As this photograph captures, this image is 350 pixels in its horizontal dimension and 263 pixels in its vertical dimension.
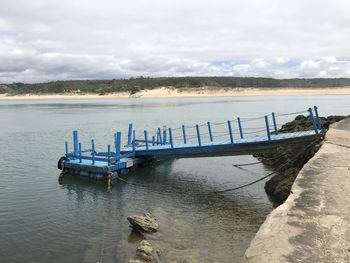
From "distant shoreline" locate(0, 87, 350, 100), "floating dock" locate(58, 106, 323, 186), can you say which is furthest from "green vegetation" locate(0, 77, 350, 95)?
"floating dock" locate(58, 106, 323, 186)

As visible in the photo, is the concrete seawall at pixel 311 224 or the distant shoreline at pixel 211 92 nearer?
the concrete seawall at pixel 311 224

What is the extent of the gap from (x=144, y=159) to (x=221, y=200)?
759cm

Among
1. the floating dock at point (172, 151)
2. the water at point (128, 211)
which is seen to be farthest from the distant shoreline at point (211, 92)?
the floating dock at point (172, 151)

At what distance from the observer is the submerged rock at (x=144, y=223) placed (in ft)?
42.9

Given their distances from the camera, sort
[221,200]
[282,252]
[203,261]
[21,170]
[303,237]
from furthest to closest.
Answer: [21,170] < [221,200] < [203,261] < [303,237] < [282,252]

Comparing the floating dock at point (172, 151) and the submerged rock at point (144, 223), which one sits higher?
the floating dock at point (172, 151)

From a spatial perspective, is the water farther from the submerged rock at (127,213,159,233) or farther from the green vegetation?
the green vegetation

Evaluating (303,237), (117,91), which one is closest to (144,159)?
(303,237)

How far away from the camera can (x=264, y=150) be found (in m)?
18.4

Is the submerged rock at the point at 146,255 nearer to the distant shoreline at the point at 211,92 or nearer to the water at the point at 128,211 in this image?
the water at the point at 128,211

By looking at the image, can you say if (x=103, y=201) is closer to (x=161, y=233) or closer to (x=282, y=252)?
(x=161, y=233)

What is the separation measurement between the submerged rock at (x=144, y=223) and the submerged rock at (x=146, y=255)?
5.89ft

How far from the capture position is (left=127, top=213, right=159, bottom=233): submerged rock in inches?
515

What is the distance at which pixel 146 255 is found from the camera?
1079cm
